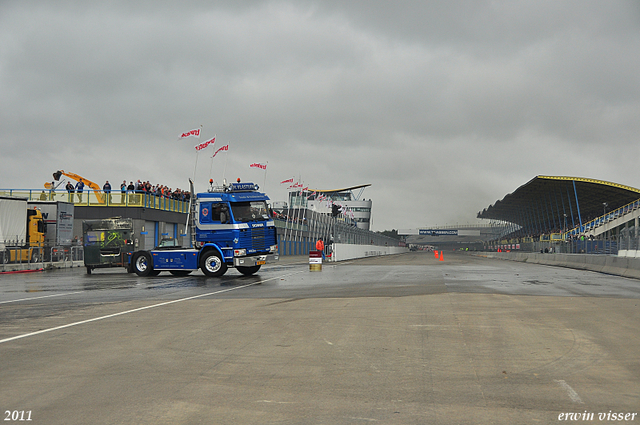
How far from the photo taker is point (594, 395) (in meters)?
5.18

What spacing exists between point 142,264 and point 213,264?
12.1 feet

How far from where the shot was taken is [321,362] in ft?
21.6

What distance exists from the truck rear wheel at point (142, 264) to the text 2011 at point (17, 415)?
20.1m

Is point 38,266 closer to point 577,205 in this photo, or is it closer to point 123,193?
point 123,193

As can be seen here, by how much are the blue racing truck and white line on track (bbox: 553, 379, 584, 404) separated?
1787 cm

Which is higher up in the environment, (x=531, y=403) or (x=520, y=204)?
(x=520, y=204)

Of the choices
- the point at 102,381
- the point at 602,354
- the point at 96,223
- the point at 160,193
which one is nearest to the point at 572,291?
the point at 602,354

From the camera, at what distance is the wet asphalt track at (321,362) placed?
4.84 metres

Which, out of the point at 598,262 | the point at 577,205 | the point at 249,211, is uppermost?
the point at 577,205

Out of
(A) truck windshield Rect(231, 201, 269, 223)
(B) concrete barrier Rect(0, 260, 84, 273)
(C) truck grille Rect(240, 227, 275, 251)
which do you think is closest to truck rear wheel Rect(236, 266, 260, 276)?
(C) truck grille Rect(240, 227, 275, 251)

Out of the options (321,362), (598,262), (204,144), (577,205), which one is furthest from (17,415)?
(577,205)

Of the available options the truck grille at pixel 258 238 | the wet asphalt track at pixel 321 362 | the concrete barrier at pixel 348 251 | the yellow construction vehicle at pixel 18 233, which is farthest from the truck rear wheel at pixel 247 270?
the concrete barrier at pixel 348 251

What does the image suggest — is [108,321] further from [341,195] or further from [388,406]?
[341,195]

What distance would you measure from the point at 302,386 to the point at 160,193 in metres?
47.0
